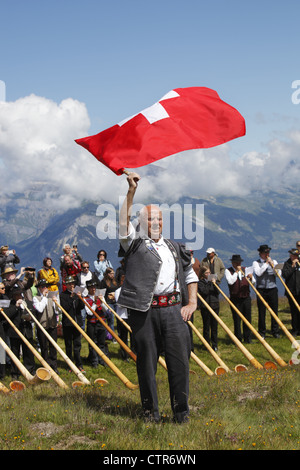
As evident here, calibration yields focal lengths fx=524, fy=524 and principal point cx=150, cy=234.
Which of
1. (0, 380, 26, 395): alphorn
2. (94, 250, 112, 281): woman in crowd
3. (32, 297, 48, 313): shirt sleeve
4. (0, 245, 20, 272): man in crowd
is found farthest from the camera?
(94, 250, 112, 281): woman in crowd

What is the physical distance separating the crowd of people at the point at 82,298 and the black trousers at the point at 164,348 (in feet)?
19.9

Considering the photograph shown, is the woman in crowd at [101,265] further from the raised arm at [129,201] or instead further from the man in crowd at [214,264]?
the raised arm at [129,201]

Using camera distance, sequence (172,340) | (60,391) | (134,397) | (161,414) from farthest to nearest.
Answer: (60,391)
(134,397)
(161,414)
(172,340)

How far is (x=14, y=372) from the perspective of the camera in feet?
40.7

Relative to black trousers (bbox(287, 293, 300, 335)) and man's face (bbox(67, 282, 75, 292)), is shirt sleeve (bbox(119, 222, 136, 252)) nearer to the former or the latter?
man's face (bbox(67, 282, 75, 292))

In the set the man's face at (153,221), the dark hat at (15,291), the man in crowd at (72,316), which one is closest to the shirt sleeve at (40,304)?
the dark hat at (15,291)

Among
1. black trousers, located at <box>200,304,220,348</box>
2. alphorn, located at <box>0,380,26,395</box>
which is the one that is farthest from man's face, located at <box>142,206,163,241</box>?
black trousers, located at <box>200,304,220,348</box>

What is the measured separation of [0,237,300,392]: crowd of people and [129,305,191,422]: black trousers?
606 centimetres

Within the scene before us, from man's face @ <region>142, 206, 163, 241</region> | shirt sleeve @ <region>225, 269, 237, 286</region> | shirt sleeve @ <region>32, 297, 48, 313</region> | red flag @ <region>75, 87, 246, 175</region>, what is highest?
red flag @ <region>75, 87, 246, 175</region>

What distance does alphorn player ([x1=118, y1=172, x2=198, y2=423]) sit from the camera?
6.64m

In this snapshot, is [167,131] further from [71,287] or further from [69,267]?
[69,267]
